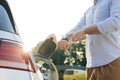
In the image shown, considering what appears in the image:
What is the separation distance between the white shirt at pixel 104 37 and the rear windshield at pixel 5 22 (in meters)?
0.96

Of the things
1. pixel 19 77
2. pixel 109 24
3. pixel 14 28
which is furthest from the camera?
pixel 109 24

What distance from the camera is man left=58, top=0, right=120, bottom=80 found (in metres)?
4.52

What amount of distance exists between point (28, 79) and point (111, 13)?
136cm

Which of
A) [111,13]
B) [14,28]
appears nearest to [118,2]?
[111,13]

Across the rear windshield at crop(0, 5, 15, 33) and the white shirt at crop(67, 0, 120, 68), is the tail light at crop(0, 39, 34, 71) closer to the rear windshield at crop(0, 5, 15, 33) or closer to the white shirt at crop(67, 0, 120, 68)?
the rear windshield at crop(0, 5, 15, 33)

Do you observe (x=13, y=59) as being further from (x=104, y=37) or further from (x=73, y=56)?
(x=73, y=56)

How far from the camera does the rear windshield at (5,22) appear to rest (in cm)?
378

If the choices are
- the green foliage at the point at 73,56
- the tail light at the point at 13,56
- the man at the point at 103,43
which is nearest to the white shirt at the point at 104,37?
the man at the point at 103,43

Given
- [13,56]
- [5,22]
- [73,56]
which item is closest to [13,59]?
[13,56]

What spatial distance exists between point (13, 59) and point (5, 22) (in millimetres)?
433

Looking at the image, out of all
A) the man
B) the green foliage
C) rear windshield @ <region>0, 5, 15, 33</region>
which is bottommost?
the green foliage

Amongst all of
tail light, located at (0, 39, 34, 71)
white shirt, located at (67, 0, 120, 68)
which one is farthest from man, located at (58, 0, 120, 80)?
tail light, located at (0, 39, 34, 71)

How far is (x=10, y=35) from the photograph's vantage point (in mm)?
3697

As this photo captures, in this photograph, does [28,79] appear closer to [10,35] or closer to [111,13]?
[10,35]
